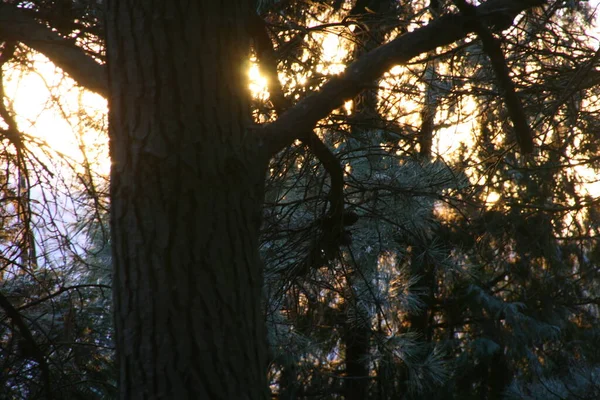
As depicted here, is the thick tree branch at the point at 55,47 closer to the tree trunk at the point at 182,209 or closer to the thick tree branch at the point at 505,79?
the tree trunk at the point at 182,209

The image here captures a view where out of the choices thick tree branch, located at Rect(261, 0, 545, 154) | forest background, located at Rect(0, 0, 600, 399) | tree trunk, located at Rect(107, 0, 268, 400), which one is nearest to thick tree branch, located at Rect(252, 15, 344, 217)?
forest background, located at Rect(0, 0, 600, 399)

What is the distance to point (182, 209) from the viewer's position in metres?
1.71

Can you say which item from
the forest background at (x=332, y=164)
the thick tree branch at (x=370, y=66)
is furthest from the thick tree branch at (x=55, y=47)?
the thick tree branch at (x=370, y=66)

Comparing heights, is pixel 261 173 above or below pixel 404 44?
below

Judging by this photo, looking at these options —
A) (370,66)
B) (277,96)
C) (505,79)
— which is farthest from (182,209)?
(505,79)

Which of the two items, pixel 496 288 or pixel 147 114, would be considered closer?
pixel 147 114

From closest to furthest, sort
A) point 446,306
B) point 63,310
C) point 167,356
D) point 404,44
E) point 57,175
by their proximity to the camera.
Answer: point 167,356, point 404,44, point 57,175, point 63,310, point 446,306

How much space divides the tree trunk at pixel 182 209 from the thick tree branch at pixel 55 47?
0.23 meters

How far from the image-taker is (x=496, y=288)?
10633mm

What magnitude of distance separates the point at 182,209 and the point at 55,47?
848 mm

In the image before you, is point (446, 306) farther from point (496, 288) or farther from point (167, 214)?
point (167, 214)

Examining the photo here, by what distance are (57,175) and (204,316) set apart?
54.7 inches

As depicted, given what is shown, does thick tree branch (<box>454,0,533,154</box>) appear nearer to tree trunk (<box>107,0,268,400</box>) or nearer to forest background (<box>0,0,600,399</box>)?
forest background (<box>0,0,600,399</box>)

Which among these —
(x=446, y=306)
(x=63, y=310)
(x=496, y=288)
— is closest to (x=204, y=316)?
(x=63, y=310)
